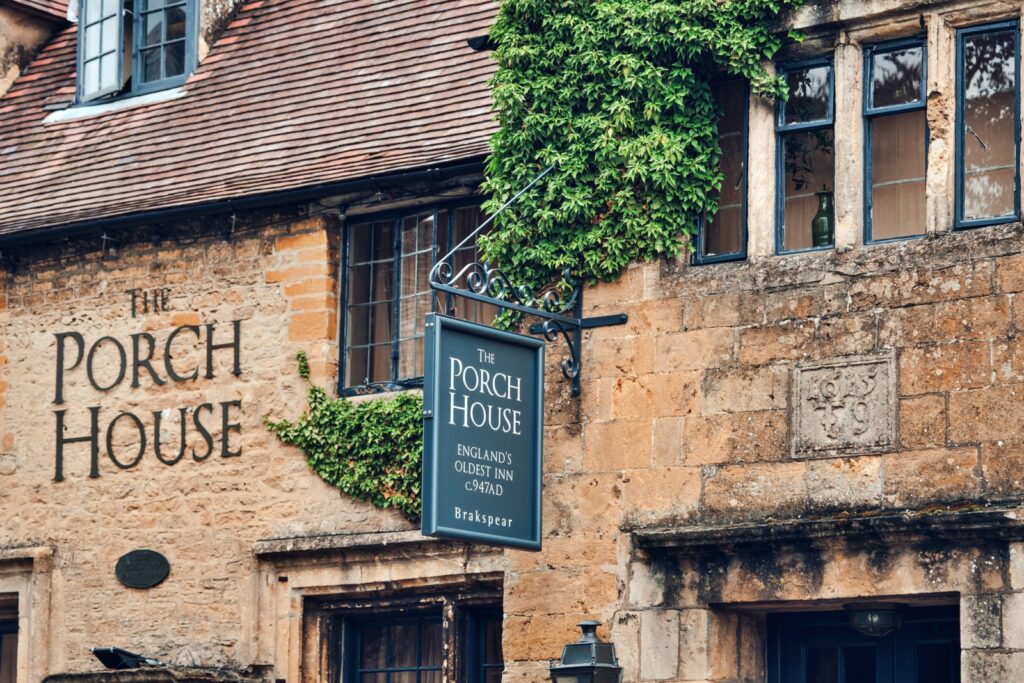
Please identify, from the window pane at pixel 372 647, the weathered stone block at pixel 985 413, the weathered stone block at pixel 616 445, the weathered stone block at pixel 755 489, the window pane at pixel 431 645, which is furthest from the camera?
the window pane at pixel 372 647

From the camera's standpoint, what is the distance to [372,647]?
1444cm

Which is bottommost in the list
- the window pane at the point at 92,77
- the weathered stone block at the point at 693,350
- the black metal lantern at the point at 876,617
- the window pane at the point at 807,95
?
the black metal lantern at the point at 876,617

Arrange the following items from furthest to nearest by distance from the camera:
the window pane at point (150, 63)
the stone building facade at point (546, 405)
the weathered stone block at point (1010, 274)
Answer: the window pane at point (150, 63)
the stone building facade at point (546, 405)
the weathered stone block at point (1010, 274)


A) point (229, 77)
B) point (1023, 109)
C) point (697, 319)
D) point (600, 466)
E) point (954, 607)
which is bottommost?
point (954, 607)

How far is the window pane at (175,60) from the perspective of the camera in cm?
1667

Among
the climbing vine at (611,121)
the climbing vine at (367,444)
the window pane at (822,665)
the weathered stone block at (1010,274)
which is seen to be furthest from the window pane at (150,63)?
the weathered stone block at (1010,274)

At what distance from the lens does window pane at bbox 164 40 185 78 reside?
1667cm

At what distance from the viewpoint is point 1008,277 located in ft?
37.0

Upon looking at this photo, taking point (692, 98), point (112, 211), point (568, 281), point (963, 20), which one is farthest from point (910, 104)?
point (112, 211)

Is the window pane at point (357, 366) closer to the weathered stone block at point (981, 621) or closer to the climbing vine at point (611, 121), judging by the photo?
the climbing vine at point (611, 121)

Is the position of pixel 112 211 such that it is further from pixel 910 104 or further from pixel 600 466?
pixel 910 104

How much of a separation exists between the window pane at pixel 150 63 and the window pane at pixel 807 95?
621 centimetres

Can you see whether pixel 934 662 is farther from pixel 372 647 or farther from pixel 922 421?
pixel 372 647

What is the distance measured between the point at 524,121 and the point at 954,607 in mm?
3787
